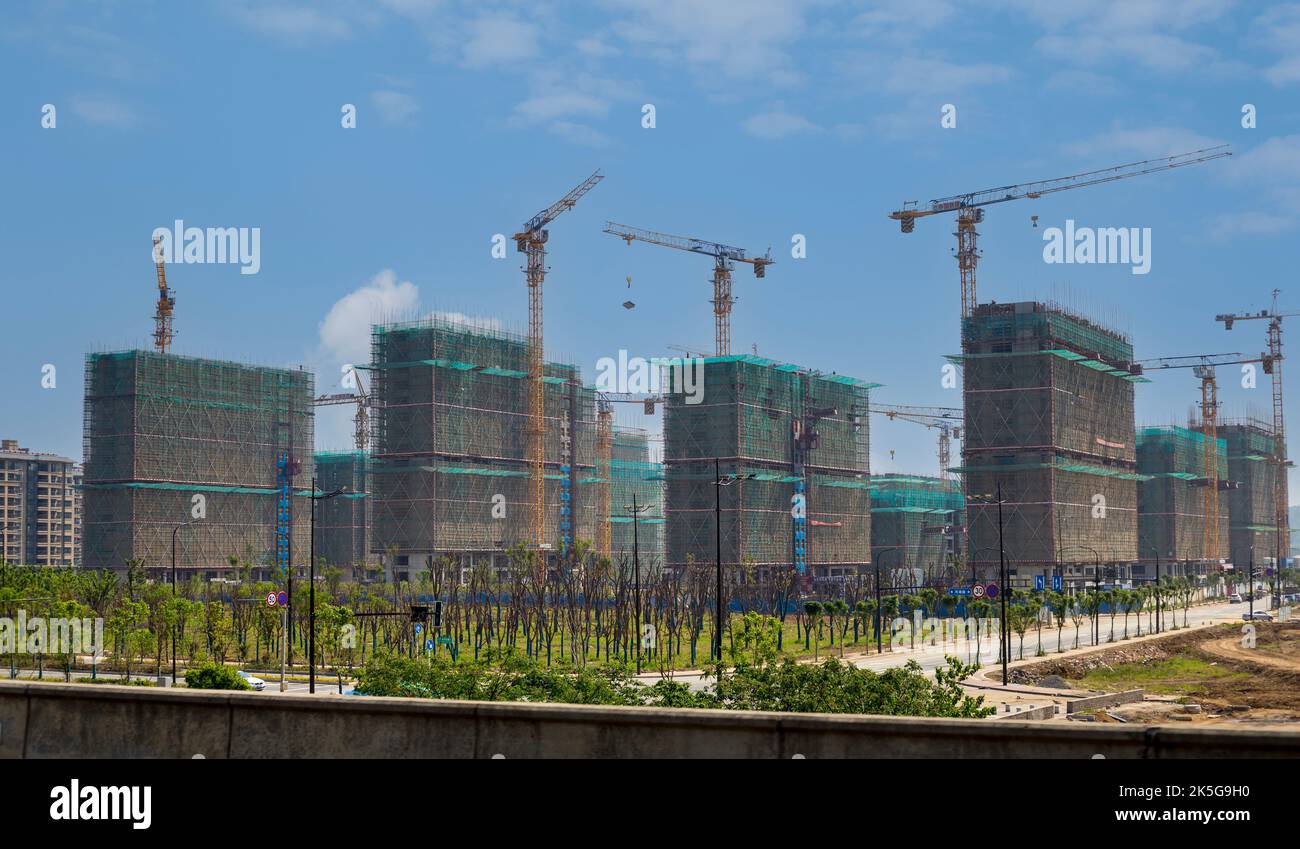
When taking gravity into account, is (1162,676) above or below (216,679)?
below

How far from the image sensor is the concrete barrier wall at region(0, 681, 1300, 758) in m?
13.7

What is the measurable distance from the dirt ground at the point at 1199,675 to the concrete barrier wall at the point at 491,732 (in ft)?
146

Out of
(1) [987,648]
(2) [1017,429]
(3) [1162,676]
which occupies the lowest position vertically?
(3) [1162,676]

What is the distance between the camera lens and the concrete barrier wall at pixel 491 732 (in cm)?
1367

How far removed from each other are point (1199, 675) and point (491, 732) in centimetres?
8081

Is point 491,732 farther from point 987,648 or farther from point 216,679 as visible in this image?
point 987,648

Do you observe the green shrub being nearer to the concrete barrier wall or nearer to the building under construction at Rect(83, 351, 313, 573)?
the concrete barrier wall

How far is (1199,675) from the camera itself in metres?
86.1

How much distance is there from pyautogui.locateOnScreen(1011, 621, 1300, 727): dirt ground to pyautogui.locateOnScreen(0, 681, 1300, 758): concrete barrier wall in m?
44.6

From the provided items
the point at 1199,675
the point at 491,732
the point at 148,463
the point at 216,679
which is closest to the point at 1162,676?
the point at 1199,675

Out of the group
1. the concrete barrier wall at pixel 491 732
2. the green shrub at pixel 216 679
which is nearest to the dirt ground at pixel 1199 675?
the green shrub at pixel 216 679
